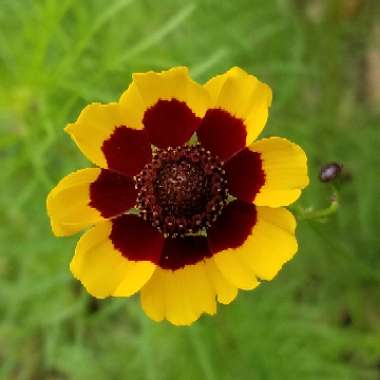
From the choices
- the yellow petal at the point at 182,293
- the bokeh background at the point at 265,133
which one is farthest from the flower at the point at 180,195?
the bokeh background at the point at 265,133

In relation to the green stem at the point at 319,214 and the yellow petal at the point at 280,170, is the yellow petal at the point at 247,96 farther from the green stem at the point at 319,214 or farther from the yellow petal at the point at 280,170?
the green stem at the point at 319,214

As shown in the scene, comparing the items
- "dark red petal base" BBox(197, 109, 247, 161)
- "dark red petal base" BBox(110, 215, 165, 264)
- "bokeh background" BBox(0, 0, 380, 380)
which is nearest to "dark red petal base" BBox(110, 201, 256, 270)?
"dark red petal base" BBox(110, 215, 165, 264)

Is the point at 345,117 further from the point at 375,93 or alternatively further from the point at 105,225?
the point at 105,225

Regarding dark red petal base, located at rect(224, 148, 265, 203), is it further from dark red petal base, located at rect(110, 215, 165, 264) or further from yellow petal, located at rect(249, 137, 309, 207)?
dark red petal base, located at rect(110, 215, 165, 264)

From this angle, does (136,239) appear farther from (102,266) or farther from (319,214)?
(319,214)

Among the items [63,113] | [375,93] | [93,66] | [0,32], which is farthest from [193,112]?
[375,93]
